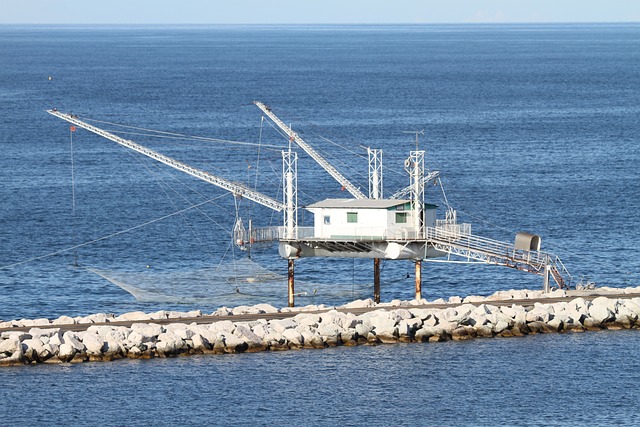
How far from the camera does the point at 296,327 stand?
8544 cm

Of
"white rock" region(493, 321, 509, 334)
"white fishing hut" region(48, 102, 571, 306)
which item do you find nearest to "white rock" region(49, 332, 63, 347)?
"white fishing hut" region(48, 102, 571, 306)

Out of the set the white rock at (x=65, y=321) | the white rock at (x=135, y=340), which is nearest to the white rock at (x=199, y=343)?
the white rock at (x=135, y=340)

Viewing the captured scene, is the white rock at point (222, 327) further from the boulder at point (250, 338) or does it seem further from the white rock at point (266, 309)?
the white rock at point (266, 309)

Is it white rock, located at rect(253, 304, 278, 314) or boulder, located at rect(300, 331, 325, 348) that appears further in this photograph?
white rock, located at rect(253, 304, 278, 314)

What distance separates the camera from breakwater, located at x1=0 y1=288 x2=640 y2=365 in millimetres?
82125

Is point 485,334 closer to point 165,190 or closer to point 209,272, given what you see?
point 209,272

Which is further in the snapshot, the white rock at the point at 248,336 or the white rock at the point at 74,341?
the white rock at the point at 248,336

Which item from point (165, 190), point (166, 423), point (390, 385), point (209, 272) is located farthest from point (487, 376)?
point (165, 190)

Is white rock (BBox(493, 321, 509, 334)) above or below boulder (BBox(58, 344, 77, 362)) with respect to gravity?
above

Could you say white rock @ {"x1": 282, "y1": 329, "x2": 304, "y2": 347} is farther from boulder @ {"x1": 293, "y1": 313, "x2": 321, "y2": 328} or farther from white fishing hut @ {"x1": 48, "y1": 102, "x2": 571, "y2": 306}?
white fishing hut @ {"x1": 48, "y1": 102, "x2": 571, "y2": 306}

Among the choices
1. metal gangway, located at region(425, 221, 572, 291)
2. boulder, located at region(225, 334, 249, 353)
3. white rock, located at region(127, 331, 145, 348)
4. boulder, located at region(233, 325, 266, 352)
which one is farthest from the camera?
metal gangway, located at region(425, 221, 572, 291)

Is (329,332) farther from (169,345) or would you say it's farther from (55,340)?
(55,340)

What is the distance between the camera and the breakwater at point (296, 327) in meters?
82.1

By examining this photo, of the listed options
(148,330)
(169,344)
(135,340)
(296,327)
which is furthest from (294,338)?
(135,340)
